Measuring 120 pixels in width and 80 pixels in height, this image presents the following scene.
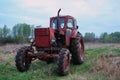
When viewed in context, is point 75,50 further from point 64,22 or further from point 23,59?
point 23,59

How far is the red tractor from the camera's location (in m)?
12.6

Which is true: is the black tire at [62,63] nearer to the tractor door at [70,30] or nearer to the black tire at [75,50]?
the black tire at [75,50]

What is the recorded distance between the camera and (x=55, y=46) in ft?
44.2

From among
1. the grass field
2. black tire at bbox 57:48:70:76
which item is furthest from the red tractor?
the grass field

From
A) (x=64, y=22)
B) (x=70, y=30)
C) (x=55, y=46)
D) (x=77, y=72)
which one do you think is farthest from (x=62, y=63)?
(x=64, y=22)

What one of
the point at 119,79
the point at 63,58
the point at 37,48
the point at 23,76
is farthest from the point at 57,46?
the point at 119,79

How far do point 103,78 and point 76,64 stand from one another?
12.7ft

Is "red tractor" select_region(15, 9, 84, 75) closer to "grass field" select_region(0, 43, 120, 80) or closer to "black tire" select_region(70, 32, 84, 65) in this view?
"black tire" select_region(70, 32, 84, 65)

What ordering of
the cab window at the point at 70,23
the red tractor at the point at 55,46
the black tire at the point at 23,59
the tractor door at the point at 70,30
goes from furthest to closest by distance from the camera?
the cab window at the point at 70,23
the tractor door at the point at 70,30
the black tire at the point at 23,59
the red tractor at the point at 55,46

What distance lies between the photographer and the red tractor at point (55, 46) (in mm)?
12580

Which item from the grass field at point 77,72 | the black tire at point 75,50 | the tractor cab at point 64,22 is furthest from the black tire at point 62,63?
the tractor cab at point 64,22

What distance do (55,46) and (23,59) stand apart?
1612 mm

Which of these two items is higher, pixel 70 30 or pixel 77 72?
pixel 70 30

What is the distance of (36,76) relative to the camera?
11.7m
